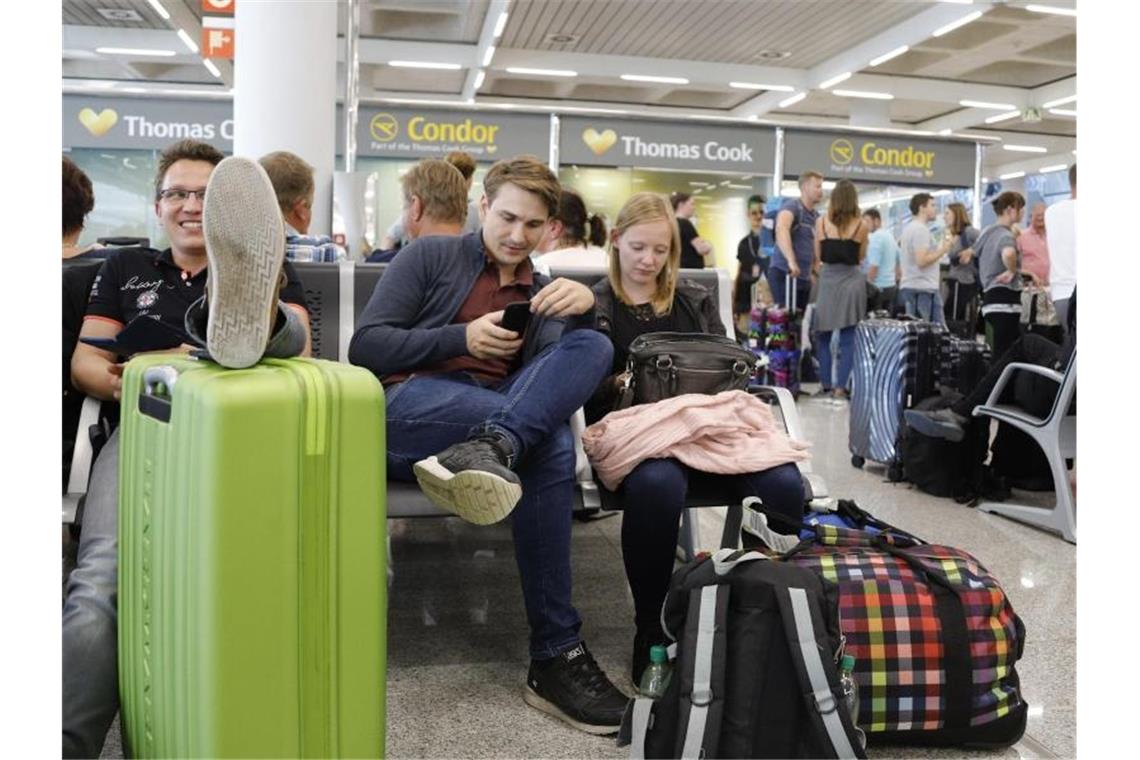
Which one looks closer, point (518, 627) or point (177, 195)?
point (177, 195)

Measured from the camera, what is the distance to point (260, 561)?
1.41 metres

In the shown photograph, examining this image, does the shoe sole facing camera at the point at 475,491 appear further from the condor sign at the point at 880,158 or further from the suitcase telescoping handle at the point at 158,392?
the condor sign at the point at 880,158

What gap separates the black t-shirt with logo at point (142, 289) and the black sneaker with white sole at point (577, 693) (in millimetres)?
985

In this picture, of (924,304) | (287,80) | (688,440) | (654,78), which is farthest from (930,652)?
(654,78)

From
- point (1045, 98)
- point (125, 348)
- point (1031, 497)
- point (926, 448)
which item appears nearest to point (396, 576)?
point (125, 348)

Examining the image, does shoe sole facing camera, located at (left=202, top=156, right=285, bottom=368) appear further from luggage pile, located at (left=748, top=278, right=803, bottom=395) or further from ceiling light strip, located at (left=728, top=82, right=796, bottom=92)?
ceiling light strip, located at (left=728, top=82, right=796, bottom=92)

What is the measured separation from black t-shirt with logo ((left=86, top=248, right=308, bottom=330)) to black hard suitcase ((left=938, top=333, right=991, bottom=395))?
3486mm

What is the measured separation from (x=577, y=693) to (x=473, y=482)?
55cm

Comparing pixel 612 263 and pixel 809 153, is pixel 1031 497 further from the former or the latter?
pixel 809 153

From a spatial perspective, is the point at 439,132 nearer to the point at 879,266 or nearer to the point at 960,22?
the point at 879,266

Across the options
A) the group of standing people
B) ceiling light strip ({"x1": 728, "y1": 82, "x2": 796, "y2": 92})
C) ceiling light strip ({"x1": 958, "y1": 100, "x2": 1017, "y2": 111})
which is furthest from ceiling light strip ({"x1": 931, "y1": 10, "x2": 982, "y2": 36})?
ceiling light strip ({"x1": 958, "y1": 100, "x2": 1017, "y2": 111})

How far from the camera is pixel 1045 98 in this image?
1631cm

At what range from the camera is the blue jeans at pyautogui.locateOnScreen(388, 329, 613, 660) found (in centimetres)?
215

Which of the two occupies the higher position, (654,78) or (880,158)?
(654,78)
